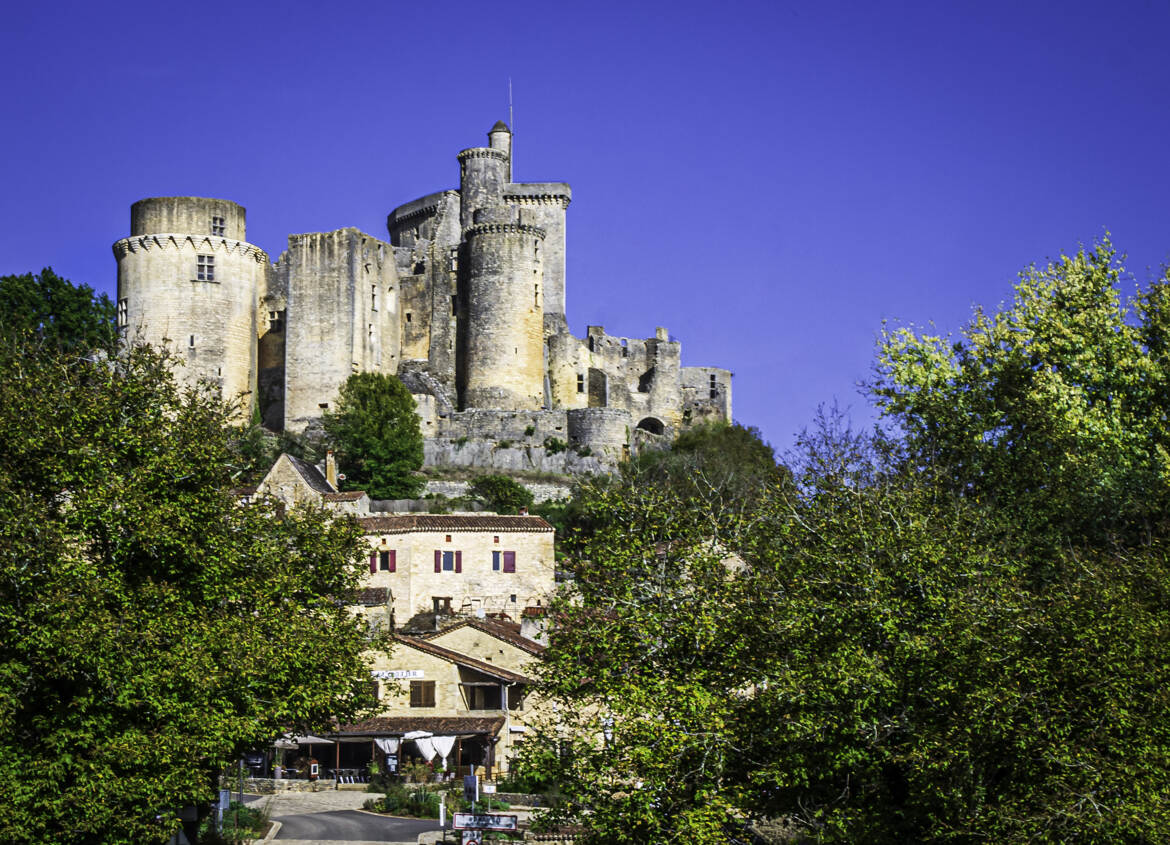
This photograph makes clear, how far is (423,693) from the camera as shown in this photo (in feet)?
144

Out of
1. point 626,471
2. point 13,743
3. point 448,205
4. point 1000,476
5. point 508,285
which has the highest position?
point 448,205

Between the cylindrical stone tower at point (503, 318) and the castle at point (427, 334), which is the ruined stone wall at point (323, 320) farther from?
the cylindrical stone tower at point (503, 318)

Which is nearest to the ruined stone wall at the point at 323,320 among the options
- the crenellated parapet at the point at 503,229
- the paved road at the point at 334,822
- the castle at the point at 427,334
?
the castle at the point at 427,334

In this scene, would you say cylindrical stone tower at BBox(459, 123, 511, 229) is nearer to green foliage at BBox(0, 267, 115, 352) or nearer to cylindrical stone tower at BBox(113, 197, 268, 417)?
cylindrical stone tower at BBox(113, 197, 268, 417)

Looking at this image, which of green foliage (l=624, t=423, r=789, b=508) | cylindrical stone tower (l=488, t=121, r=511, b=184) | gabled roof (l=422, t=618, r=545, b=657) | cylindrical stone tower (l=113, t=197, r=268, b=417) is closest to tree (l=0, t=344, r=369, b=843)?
gabled roof (l=422, t=618, r=545, b=657)

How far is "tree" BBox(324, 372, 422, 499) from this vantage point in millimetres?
70000

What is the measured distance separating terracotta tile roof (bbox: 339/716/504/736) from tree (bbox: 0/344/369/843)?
1296 cm

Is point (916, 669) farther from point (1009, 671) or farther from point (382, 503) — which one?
point (382, 503)

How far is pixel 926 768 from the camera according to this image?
67.6 feet

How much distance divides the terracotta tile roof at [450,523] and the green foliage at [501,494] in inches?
420

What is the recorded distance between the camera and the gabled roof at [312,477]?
5825cm

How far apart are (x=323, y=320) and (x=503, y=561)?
27.6 m

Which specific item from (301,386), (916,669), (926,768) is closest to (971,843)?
(926,768)

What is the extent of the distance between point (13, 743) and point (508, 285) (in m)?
60.5
